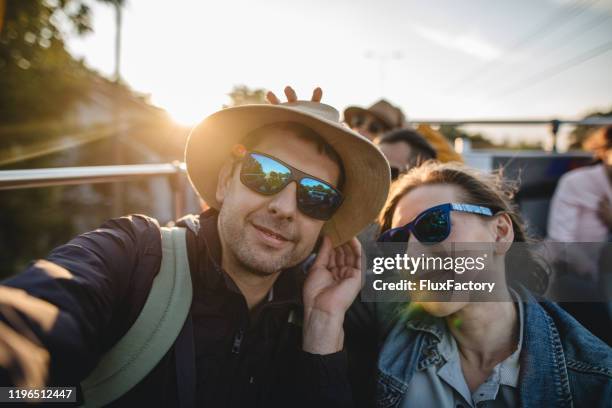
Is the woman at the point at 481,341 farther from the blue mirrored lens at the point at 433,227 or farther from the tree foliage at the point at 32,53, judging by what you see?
the tree foliage at the point at 32,53

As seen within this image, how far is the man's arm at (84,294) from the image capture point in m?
0.98

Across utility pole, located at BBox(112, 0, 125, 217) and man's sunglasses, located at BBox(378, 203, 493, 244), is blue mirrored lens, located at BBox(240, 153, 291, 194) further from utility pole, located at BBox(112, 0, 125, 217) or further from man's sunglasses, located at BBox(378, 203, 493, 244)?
utility pole, located at BBox(112, 0, 125, 217)

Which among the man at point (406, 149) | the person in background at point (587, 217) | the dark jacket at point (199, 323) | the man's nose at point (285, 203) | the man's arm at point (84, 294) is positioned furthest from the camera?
the man at point (406, 149)

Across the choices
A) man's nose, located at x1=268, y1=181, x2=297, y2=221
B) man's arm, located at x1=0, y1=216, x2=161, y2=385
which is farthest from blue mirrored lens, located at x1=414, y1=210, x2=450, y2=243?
man's arm, located at x1=0, y1=216, x2=161, y2=385

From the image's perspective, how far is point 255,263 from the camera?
1.76 metres

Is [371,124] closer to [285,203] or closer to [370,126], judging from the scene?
[370,126]

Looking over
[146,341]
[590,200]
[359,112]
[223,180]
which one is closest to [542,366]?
[146,341]

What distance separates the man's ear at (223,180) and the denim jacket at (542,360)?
1.21 m

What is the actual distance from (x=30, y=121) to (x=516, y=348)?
43.1ft

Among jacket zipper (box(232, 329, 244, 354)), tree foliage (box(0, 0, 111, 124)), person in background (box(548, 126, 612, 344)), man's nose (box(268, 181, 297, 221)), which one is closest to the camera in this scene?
jacket zipper (box(232, 329, 244, 354))

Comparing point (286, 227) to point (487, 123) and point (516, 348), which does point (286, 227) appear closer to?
point (516, 348)

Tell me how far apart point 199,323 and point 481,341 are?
1.38 metres

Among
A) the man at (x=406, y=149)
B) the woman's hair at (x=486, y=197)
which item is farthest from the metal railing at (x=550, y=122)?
the woman's hair at (x=486, y=197)

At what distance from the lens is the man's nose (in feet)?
5.79
